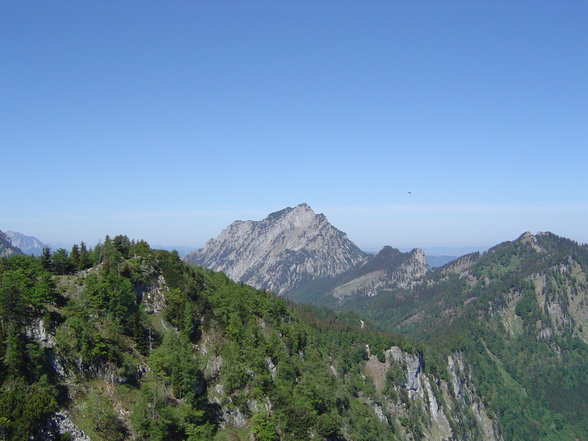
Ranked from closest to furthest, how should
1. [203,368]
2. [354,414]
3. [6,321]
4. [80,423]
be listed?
[80,423] < [6,321] < [203,368] < [354,414]

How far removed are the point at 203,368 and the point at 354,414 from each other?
6133cm

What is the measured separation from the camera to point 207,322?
101 m

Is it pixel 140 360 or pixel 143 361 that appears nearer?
pixel 140 360

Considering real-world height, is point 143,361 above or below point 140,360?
below

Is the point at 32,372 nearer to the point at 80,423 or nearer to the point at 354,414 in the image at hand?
the point at 80,423

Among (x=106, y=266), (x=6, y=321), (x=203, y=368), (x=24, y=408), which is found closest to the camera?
(x=24, y=408)

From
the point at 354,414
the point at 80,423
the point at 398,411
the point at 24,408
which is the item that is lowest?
the point at 398,411

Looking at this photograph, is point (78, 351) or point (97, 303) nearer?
point (78, 351)

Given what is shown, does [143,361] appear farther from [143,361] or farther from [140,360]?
[140,360]

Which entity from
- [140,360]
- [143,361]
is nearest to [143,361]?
[143,361]

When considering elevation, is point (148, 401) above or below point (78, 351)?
below

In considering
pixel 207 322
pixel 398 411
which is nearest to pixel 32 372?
pixel 207 322

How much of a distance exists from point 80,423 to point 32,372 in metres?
9.52

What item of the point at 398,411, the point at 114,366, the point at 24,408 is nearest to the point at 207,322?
the point at 114,366
